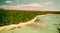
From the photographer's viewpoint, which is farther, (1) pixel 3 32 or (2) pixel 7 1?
(2) pixel 7 1

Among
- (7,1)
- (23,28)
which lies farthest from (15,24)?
(7,1)

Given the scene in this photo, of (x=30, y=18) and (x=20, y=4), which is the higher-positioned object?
(x=20, y=4)

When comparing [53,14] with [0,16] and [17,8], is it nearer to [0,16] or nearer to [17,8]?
[17,8]

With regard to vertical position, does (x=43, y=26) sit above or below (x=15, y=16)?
below

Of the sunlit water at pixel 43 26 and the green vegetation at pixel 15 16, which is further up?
the green vegetation at pixel 15 16
